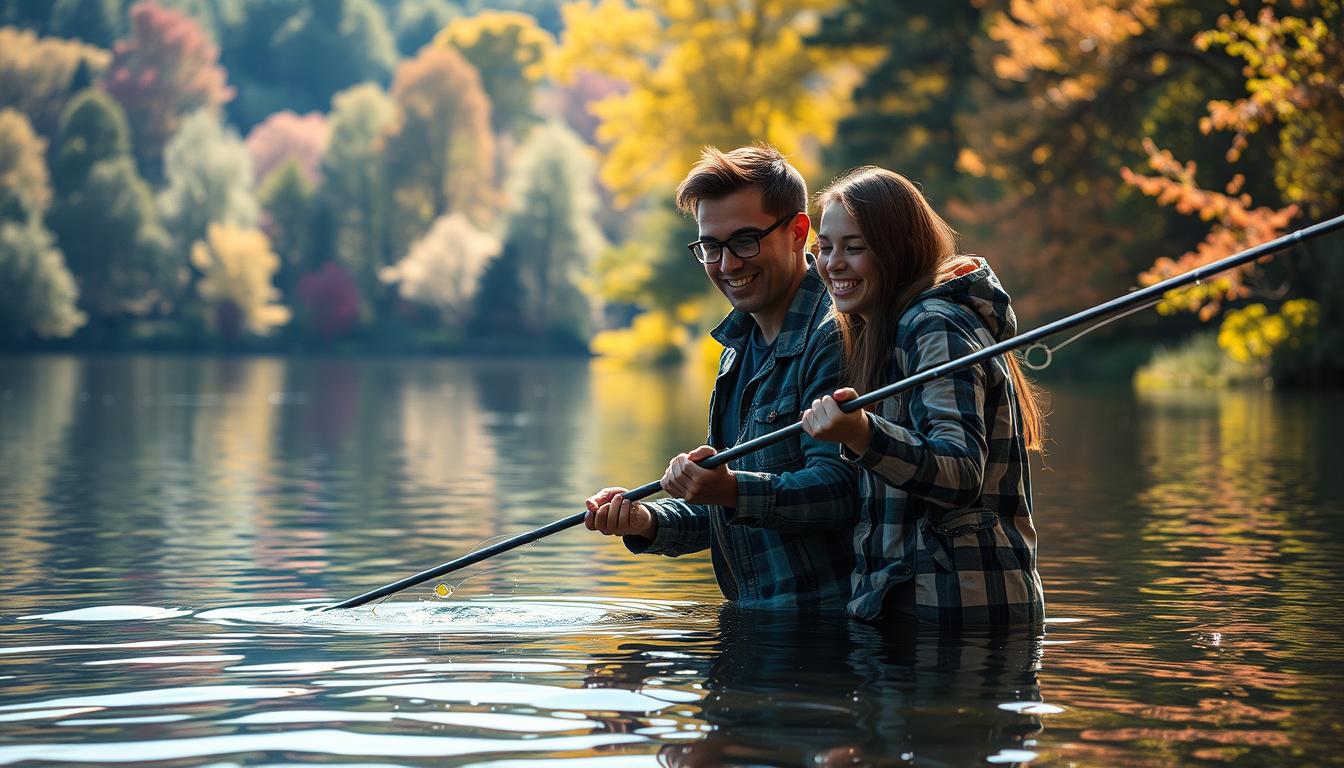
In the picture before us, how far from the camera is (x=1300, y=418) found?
824 inches

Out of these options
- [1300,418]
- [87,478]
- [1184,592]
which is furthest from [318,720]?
[1300,418]

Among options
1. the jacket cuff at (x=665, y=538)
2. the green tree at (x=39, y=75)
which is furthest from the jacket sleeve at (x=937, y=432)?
the green tree at (x=39, y=75)

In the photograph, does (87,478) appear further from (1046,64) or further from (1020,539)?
(1046,64)

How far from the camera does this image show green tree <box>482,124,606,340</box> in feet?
241

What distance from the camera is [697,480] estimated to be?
5164 mm

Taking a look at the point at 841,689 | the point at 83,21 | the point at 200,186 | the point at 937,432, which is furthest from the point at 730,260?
the point at 83,21

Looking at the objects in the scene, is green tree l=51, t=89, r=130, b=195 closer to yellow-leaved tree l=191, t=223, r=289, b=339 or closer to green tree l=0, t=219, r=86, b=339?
yellow-leaved tree l=191, t=223, r=289, b=339

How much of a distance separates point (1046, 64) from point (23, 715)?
82.5 ft

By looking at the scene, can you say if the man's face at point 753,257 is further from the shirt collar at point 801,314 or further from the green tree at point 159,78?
the green tree at point 159,78

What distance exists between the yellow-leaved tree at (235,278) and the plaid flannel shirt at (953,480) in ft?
228

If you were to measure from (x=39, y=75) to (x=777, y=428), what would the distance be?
77.5 metres

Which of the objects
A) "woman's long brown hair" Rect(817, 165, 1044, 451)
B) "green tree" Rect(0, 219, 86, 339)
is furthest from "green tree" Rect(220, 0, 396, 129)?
"woman's long brown hair" Rect(817, 165, 1044, 451)

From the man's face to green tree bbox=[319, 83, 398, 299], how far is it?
2957 inches

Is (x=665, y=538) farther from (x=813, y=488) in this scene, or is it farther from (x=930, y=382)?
(x=930, y=382)
